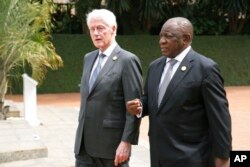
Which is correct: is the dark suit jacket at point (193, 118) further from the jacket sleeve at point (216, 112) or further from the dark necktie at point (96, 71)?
the dark necktie at point (96, 71)

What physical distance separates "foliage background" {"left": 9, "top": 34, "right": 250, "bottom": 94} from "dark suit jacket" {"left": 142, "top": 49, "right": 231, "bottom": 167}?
1386cm

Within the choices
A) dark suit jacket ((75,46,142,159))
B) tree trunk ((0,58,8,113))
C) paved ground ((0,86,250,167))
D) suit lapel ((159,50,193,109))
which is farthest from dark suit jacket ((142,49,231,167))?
tree trunk ((0,58,8,113))

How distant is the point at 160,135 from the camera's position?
9.43ft

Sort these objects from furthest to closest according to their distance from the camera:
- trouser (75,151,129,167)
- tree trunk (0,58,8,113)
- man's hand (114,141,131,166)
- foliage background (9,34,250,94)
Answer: foliage background (9,34,250,94)
tree trunk (0,58,8,113)
trouser (75,151,129,167)
man's hand (114,141,131,166)

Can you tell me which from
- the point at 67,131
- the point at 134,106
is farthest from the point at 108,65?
the point at 67,131

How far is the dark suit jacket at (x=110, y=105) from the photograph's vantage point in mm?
3318

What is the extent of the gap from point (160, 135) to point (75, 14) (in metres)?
16.2

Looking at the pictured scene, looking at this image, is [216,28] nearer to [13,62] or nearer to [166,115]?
[13,62]

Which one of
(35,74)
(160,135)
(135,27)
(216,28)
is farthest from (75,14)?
(160,135)

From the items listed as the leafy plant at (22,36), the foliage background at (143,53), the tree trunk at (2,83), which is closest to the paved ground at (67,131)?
the tree trunk at (2,83)

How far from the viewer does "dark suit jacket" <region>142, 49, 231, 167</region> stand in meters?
2.76

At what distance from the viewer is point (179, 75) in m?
2.82

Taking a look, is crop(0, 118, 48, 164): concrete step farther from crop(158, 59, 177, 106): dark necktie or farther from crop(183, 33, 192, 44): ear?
crop(183, 33, 192, 44): ear

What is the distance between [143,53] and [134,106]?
1537cm
